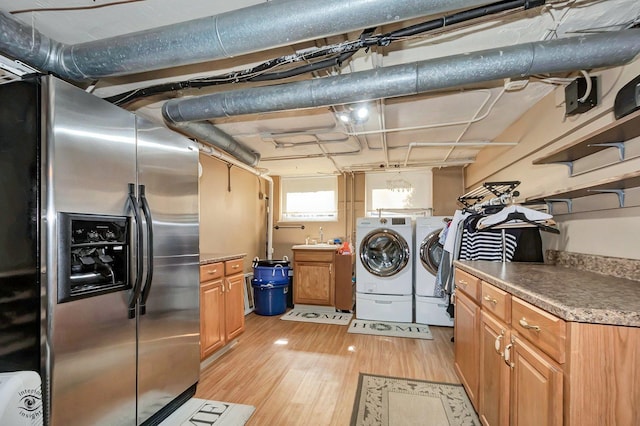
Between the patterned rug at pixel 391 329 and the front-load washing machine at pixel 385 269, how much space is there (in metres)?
0.11

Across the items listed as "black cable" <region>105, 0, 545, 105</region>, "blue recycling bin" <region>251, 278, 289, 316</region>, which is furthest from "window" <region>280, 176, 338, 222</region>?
"black cable" <region>105, 0, 545, 105</region>

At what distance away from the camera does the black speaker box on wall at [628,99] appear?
1.50m

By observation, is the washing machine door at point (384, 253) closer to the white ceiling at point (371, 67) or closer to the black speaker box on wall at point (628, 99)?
the white ceiling at point (371, 67)

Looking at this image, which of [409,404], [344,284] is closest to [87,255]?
[409,404]

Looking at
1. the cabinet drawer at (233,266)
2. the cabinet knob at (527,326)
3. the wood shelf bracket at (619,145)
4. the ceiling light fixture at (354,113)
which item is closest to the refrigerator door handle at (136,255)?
the cabinet drawer at (233,266)

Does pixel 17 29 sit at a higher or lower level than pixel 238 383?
higher

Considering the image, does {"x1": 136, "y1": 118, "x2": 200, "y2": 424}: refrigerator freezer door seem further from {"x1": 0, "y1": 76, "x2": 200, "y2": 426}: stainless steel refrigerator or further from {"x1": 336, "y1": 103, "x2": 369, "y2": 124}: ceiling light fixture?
{"x1": 336, "y1": 103, "x2": 369, "y2": 124}: ceiling light fixture

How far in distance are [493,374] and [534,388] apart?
47cm

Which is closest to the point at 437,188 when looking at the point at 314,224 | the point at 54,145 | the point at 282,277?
the point at 314,224

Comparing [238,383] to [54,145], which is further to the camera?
[238,383]

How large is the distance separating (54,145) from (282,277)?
3325 millimetres

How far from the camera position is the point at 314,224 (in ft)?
18.5

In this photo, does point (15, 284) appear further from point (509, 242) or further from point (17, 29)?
point (509, 242)

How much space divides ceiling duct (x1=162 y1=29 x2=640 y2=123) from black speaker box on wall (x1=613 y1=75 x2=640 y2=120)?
0.46 ft
